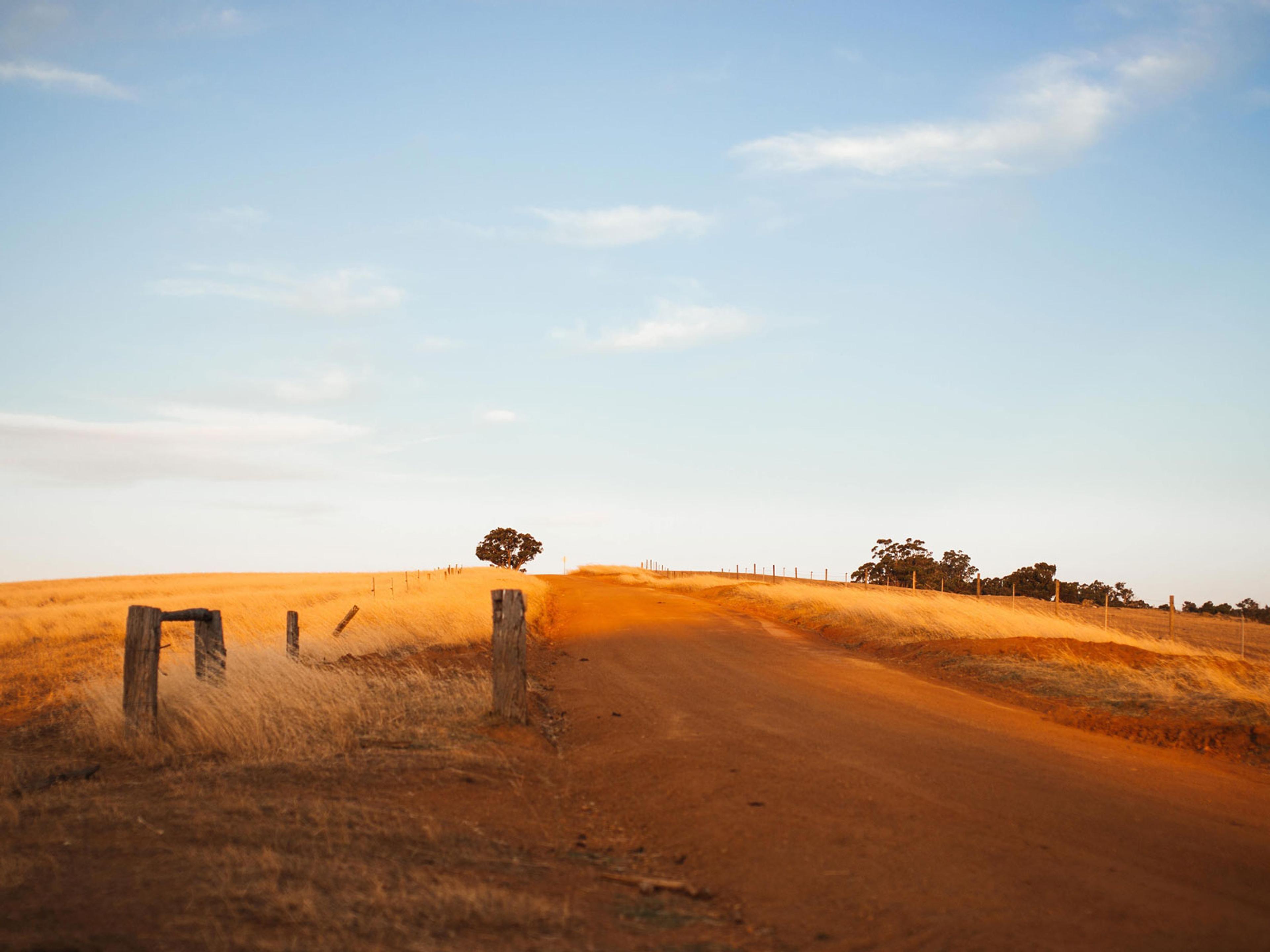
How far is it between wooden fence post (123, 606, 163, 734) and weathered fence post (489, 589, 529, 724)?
3876mm

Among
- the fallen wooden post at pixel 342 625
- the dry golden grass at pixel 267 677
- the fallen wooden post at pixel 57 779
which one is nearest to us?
the fallen wooden post at pixel 57 779

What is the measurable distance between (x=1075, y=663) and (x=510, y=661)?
11.8 metres

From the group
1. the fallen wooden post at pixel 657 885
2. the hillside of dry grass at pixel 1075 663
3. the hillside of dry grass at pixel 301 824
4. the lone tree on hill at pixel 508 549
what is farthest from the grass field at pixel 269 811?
the lone tree on hill at pixel 508 549

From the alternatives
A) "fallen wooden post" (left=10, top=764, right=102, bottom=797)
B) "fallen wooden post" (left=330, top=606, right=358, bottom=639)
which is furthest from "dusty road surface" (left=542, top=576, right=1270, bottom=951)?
"fallen wooden post" (left=330, top=606, right=358, bottom=639)

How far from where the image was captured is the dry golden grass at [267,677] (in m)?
9.35

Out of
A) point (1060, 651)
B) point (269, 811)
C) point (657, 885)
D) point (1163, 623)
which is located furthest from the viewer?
point (1163, 623)

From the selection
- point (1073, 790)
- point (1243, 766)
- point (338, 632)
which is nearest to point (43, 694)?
point (338, 632)

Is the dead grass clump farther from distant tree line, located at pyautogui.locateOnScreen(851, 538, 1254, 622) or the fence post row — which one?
distant tree line, located at pyautogui.locateOnScreen(851, 538, 1254, 622)

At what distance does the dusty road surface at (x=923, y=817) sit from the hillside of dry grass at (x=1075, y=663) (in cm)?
117

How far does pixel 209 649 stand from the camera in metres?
11.8

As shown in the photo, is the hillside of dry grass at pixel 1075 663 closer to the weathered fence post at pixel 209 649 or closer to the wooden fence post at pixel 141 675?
the weathered fence post at pixel 209 649

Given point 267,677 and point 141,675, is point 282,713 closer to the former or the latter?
point 267,677

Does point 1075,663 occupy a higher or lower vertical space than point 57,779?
higher

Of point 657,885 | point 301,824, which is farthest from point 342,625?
point 657,885
